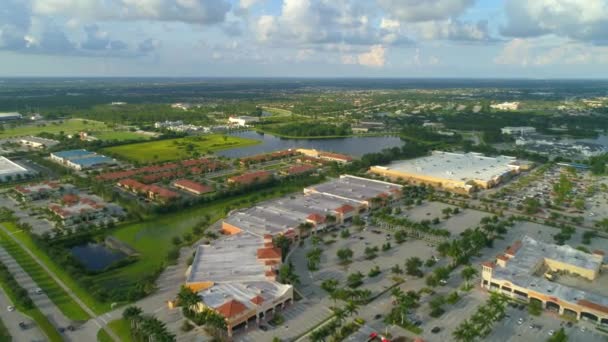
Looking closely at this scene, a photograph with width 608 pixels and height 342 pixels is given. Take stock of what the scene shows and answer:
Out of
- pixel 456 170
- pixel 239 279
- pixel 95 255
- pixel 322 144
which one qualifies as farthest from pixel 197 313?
pixel 322 144

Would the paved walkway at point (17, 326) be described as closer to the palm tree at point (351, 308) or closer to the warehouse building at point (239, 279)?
the warehouse building at point (239, 279)

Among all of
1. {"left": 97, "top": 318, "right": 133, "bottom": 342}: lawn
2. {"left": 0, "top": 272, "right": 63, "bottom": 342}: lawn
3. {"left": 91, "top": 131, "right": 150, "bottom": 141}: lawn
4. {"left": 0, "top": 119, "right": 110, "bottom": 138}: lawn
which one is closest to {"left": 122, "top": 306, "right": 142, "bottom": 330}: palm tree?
{"left": 97, "top": 318, "right": 133, "bottom": 342}: lawn

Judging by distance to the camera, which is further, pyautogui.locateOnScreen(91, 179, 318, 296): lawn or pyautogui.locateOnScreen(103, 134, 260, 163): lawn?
pyautogui.locateOnScreen(103, 134, 260, 163): lawn

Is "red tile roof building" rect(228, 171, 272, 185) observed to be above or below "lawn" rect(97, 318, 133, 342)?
above

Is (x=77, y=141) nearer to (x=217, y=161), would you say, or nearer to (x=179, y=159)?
(x=179, y=159)

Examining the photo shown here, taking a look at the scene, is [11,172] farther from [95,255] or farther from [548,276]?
[548,276]

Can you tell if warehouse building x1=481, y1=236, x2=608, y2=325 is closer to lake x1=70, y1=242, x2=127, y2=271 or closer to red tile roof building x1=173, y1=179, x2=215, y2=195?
lake x1=70, y1=242, x2=127, y2=271

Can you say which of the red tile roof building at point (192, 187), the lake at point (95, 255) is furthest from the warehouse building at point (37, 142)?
the lake at point (95, 255)
